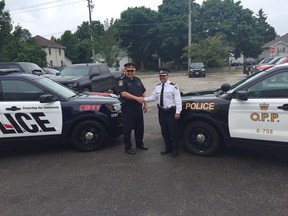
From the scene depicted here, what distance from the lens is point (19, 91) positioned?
5.44 meters

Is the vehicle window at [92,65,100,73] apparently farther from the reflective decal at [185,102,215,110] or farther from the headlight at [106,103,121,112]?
the reflective decal at [185,102,215,110]

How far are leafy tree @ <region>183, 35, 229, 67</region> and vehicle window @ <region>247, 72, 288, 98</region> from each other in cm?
3046

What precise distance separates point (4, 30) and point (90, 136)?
17073 millimetres

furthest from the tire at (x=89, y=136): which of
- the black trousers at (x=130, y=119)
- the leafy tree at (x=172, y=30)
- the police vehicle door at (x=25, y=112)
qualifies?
the leafy tree at (x=172, y=30)

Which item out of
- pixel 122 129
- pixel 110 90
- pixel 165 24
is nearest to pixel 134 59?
pixel 165 24

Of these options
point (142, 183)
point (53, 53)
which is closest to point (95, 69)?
point (142, 183)

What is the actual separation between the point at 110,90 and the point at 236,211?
434 inches

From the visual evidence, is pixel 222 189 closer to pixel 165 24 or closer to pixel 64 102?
pixel 64 102

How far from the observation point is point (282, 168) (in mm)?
4621

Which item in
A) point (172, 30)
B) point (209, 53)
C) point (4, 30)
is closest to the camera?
point (4, 30)

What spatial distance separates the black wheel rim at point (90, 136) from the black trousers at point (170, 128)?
1306 millimetres

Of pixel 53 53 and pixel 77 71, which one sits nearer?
pixel 77 71

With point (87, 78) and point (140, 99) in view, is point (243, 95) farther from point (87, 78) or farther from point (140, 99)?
point (87, 78)

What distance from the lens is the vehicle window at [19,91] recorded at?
17.7 ft
